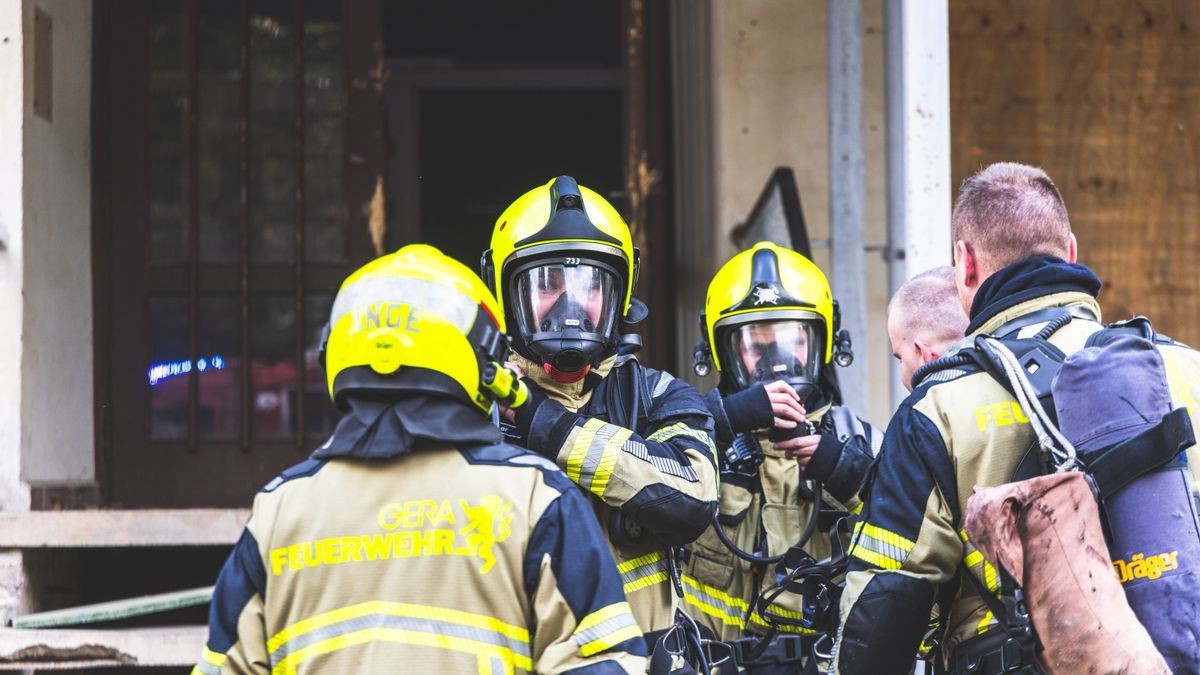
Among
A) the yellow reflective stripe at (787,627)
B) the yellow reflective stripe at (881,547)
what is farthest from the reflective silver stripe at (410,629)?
the yellow reflective stripe at (787,627)

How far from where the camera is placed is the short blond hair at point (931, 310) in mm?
3547

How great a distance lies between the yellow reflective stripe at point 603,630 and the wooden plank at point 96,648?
305cm

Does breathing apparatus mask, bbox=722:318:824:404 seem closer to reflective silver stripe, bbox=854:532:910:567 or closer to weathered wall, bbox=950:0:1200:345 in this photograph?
reflective silver stripe, bbox=854:532:910:567

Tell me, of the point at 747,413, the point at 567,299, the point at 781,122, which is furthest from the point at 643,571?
the point at 781,122

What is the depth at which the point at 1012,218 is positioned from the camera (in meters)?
2.82

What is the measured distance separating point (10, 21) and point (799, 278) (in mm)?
3167

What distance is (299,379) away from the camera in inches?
262

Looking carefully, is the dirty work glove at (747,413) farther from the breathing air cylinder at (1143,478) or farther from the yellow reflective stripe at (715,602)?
the breathing air cylinder at (1143,478)

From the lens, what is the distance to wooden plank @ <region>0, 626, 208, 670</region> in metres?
4.84

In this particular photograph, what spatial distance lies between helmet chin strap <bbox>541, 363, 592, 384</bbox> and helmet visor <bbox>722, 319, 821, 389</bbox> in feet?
2.37

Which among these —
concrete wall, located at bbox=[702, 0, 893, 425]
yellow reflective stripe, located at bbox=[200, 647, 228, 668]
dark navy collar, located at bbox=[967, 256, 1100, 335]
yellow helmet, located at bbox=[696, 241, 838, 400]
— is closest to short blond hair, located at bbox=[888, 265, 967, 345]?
yellow helmet, located at bbox=[696, 241, 838, 400]

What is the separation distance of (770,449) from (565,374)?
Answer: 0.82 meters

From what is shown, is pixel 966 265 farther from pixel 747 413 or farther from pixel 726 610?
pixel 726 610

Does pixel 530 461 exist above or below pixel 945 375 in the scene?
below
